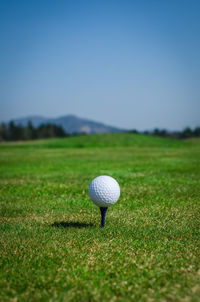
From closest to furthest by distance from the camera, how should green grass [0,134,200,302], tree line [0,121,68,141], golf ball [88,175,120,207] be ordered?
green grass [0,134,200,302] → golf ball [88,175,120,207] → tree line [0,121,68,141]

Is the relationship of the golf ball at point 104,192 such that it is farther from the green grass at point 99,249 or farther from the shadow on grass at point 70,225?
the shadow on grass at point 70,225

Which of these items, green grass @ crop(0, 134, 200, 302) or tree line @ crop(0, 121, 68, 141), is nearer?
green grass @ crop(0, 134, 200, 302)

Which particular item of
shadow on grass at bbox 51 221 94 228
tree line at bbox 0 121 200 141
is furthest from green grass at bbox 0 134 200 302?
tree line at bbox 0 121 200 141

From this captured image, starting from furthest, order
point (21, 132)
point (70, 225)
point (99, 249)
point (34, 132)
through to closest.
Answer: point (34, 132) < point (21, 132) < point (70, 225) < point (99, 249)

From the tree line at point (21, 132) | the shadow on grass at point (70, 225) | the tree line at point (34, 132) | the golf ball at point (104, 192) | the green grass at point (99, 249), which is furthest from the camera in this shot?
the tree line at point (21, 132)

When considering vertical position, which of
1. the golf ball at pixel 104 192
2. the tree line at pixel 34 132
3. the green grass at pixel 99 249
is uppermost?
the tree line at pixel 34 132

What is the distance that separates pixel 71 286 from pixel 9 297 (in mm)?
922

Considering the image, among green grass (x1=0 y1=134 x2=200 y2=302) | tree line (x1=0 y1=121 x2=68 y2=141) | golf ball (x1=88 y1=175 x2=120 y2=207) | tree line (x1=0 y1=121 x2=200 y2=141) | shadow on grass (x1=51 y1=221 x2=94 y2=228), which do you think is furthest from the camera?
tree line (x1=0 y1=121 x2=68 y2=141)

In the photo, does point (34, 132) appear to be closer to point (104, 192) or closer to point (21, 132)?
point (21, 132)

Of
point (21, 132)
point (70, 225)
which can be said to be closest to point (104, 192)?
point (70, 225)

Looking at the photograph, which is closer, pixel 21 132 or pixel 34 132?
pixel 21 132

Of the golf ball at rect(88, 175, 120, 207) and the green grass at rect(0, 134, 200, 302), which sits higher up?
the golf ball at rect(88, 175, 120, 207)

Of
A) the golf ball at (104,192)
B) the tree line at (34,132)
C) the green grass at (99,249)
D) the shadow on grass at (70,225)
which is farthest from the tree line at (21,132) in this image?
the golf ball at (104,192)

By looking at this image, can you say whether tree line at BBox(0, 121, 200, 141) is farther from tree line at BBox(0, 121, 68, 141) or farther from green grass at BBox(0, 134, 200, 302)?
green grass at BBox(0, 134, 200, 302)
